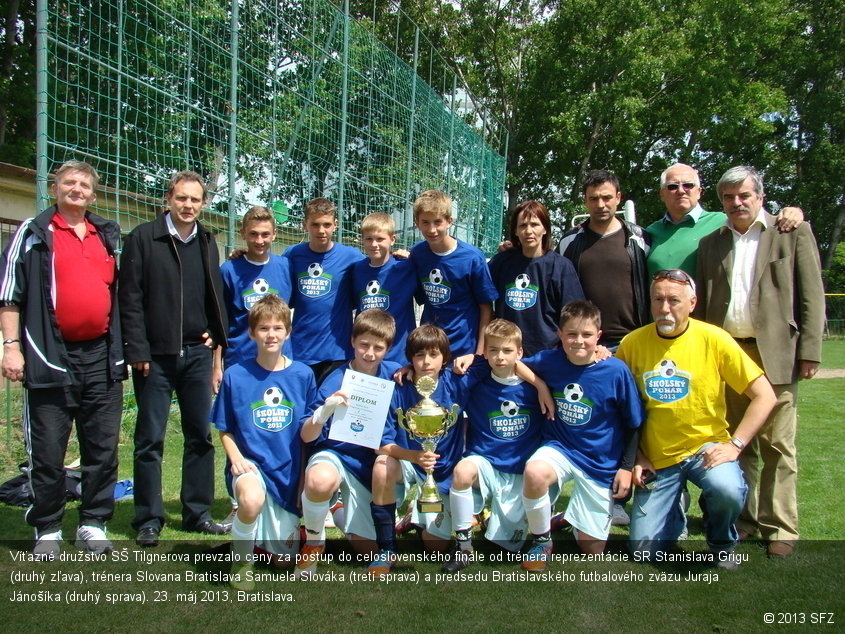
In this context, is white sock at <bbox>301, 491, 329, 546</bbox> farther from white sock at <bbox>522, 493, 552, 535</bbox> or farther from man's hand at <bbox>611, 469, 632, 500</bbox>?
man's hand at <bbox>611, 469, 632, 500</bbox>

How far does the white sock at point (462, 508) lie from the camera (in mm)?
3363

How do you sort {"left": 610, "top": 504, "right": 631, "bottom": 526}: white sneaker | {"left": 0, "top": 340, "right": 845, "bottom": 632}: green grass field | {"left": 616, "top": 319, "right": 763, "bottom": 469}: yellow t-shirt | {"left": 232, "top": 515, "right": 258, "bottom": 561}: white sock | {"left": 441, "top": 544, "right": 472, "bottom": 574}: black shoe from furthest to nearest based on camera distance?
{"left": 610, "top": 504, "right": 631, "bottom": 526}: white sneaker < {"left": 616, "top": 319, "right": 763, "bottom": 469}: yellow t-shirt < {"left": 441, "top": 544, "right": 472, "bottom": 574}: black shoe < {"left": 232, "top": 515, "right": 258, "bottom": 561}: white sock < {"left": 0, "top": 340, "right": 845, "bottom": 632}: green grass field

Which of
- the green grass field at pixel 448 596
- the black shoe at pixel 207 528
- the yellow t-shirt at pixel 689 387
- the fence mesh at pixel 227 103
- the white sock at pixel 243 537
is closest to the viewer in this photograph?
the green grass field at pixel 448 596

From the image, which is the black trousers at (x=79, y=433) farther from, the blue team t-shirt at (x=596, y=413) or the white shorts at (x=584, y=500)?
the blue team t-shirt at (x=596, y=413)

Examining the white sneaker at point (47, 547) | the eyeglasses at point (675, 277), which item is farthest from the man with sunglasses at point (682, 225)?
the white sneaker at point (47, 547)

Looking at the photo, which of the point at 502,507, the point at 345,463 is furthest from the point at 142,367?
the point at 502,507

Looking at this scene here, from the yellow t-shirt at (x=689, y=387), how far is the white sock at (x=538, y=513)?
651mm

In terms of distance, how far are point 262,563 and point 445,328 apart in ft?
5.26

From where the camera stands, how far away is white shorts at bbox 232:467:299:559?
3.31 meters

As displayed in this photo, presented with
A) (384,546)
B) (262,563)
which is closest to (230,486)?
(262,563)

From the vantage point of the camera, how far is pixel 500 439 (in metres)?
3.63

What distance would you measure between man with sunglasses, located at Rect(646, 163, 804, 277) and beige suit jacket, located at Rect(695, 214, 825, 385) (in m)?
0.42

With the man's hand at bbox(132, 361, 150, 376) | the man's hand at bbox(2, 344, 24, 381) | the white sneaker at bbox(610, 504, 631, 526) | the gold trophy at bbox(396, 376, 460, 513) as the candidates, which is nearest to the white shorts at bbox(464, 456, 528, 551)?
the gold trophy at bbox(396, 376, 460, 513)

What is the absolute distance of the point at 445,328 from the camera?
4.00 metres
